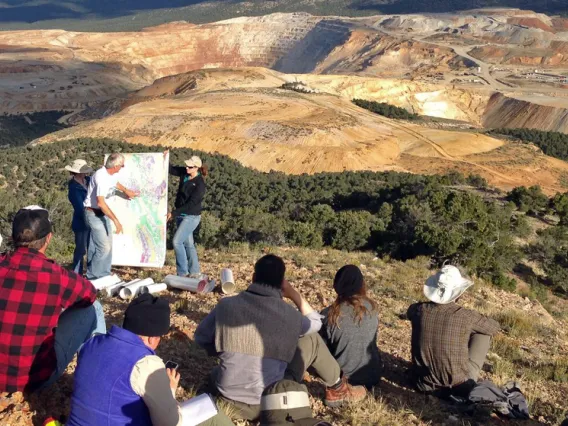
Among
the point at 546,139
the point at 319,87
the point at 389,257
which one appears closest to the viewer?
the point at 389,257

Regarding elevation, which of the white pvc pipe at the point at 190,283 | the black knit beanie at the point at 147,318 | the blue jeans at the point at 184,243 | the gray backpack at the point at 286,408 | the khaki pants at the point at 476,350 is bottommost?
the white pvc pipe at the point at 190,283

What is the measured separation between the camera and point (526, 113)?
62125 millimetres

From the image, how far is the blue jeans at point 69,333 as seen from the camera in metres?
4.52

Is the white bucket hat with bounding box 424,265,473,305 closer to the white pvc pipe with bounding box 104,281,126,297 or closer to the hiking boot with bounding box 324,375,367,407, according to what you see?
the hiking boot with bounding box 324,375,367,407

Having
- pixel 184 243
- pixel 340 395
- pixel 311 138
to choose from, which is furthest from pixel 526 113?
pixel 340 395

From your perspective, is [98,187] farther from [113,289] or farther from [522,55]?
[522,55]

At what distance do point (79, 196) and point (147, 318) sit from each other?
5.16 metres

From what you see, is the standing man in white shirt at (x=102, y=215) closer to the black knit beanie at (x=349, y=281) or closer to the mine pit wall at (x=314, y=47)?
the black knit beanie at (x=349, y=281)

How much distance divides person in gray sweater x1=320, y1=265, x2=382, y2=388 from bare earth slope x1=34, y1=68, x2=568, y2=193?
32.4 m

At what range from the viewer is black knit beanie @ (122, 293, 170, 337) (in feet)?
12.2

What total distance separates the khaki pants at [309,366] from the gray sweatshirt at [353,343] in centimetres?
32

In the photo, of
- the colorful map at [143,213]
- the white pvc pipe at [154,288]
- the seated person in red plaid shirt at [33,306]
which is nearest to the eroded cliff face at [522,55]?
the colorful map at [143,213]

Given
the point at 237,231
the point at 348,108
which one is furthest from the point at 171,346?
the point at 348,108

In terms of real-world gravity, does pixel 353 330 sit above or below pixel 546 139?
above
